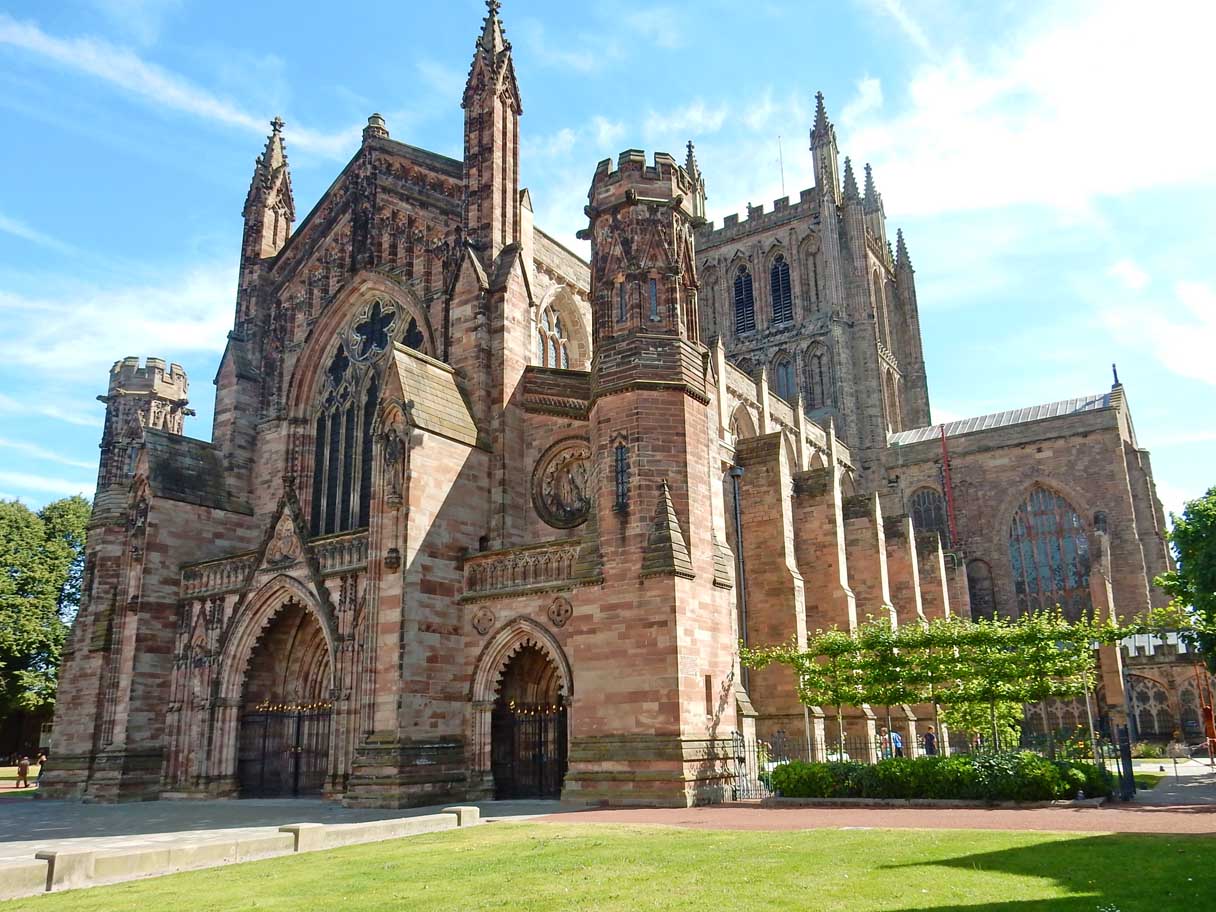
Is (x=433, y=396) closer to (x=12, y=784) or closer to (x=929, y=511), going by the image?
(x=12, y=784)

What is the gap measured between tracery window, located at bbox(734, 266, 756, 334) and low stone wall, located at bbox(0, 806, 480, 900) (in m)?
47.5

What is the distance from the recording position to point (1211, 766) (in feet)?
95.1

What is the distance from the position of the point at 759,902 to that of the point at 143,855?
767 cm

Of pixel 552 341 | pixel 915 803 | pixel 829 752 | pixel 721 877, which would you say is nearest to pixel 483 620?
pixel 915 803

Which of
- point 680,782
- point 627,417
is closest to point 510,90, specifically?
point 627,417

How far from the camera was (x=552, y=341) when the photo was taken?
30547 mm

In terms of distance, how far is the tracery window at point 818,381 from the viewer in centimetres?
5400

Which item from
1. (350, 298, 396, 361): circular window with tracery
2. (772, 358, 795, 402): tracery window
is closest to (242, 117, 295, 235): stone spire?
(350, 298, 396, 361): circular window with tracery

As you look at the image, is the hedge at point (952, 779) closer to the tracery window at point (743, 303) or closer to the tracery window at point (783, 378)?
the tracery window at point (783, 378)

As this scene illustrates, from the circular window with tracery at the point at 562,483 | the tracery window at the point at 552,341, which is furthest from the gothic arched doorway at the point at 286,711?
the tracery window at the point at 552,341

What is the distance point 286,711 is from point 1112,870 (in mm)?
21267

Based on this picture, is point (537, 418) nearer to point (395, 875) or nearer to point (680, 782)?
point (680, 782)

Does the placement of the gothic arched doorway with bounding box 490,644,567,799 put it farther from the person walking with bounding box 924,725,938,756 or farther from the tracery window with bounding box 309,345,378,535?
the person walking with bounding box 924,725,938,756

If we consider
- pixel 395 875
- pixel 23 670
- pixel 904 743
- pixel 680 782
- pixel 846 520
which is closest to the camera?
pixel 395 875
